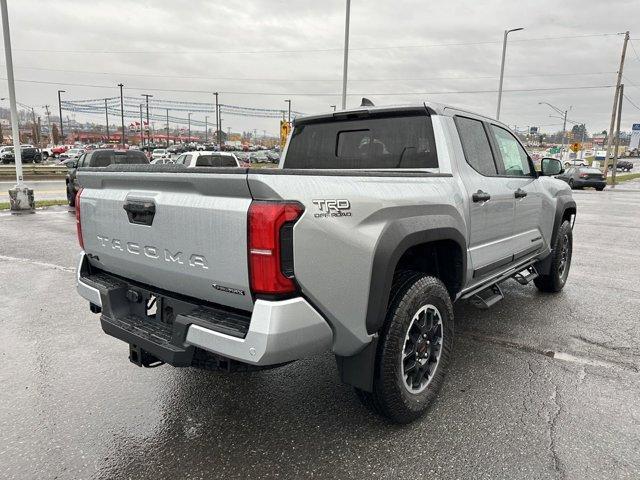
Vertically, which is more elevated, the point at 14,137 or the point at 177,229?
the point at 14,137

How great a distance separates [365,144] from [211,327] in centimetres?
215

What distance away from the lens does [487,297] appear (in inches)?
162

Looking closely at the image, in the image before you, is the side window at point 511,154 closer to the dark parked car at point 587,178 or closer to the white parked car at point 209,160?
the white parked car at point 209,160

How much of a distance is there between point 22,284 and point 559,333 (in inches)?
247

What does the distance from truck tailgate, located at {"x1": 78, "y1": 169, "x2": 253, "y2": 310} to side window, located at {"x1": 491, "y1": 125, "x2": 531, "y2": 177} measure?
3.00m

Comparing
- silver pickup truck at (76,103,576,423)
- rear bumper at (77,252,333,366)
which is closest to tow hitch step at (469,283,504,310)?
silver pickup truck at (76,103,576,423)

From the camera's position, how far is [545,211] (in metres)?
5.04

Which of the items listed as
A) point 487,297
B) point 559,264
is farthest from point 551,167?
point 487,297

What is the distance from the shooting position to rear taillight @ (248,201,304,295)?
207 centimetres

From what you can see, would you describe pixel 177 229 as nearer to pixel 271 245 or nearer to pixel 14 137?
pixel 271 245

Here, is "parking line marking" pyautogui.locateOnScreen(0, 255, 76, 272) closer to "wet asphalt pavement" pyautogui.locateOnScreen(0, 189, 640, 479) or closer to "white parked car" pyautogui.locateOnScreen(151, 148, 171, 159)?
"wet asphalt pavement" pyautogui.locateOnScreen(0, 189, 640, 479)

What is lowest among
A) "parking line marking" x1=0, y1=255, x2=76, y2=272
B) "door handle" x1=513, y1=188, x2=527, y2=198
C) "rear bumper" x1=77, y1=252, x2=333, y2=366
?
"parking line marking" x1=0, y1=255, x2=76, y2=272

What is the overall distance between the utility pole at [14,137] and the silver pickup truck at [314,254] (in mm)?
12132

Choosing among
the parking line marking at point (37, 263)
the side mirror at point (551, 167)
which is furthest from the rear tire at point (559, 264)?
the parking line marking at point (37, 263)
